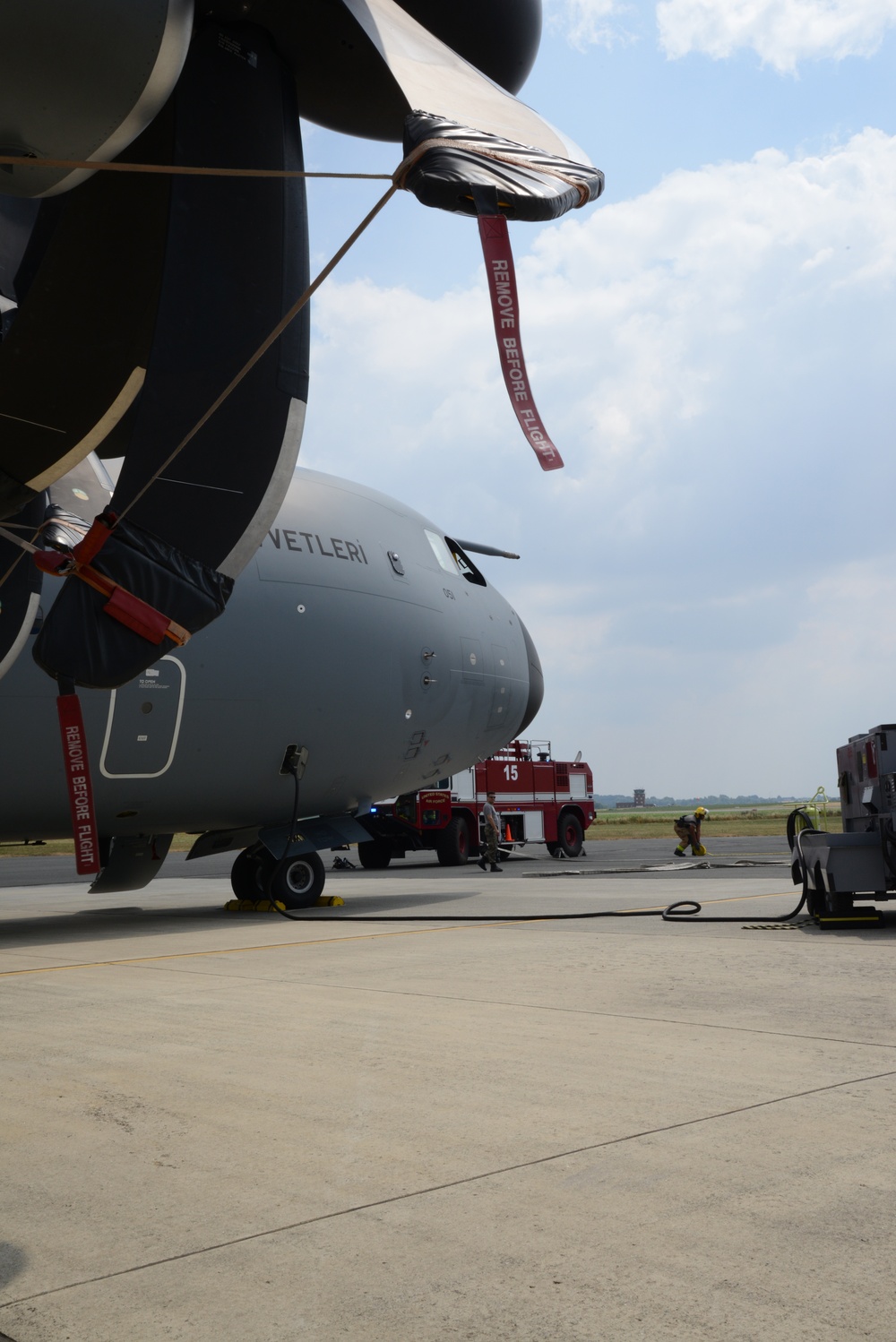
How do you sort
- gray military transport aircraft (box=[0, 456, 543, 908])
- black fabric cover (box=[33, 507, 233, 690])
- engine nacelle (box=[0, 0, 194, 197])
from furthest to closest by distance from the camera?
gray military transport aircraft (box=[0, 456, 543, 908]) → black fabric cover (box=[33, 507, 233, 690]) → engine nacelle (box=[0, 0, 194, 197])

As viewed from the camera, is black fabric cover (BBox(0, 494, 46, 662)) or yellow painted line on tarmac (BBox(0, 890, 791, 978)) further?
yellow painted line on tarmac (BBox(0, 890, 791, 978))

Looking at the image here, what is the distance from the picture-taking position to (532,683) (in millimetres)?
16484

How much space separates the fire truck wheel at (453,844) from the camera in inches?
1069

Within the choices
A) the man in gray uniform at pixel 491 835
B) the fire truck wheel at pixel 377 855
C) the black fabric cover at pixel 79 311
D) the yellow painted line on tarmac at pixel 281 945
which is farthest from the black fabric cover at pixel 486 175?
the fire truck wheel at pixel 377 855

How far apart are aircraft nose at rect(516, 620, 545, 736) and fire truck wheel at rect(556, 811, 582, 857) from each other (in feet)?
45.1

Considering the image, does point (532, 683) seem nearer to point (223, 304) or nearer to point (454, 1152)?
point (223, 304)

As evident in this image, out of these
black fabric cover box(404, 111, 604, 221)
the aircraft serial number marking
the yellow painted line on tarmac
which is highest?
the aircraft serial number marking

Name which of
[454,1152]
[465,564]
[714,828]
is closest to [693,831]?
[465,564]

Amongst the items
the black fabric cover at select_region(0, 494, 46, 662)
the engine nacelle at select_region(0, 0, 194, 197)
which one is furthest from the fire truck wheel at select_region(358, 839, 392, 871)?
the engine nacelle at select_region(0, 0, 194, 197)

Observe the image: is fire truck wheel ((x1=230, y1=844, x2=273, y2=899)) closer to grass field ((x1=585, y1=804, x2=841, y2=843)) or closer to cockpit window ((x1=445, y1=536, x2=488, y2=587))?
cockpit window ((x1=445, y1=536, x2=488, y2=587))

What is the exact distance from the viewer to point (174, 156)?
5660mm

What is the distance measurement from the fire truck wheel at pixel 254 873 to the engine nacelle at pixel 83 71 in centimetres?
1056

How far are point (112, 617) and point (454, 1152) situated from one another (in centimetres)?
319

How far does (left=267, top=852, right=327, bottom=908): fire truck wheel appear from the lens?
1391 centimetres
